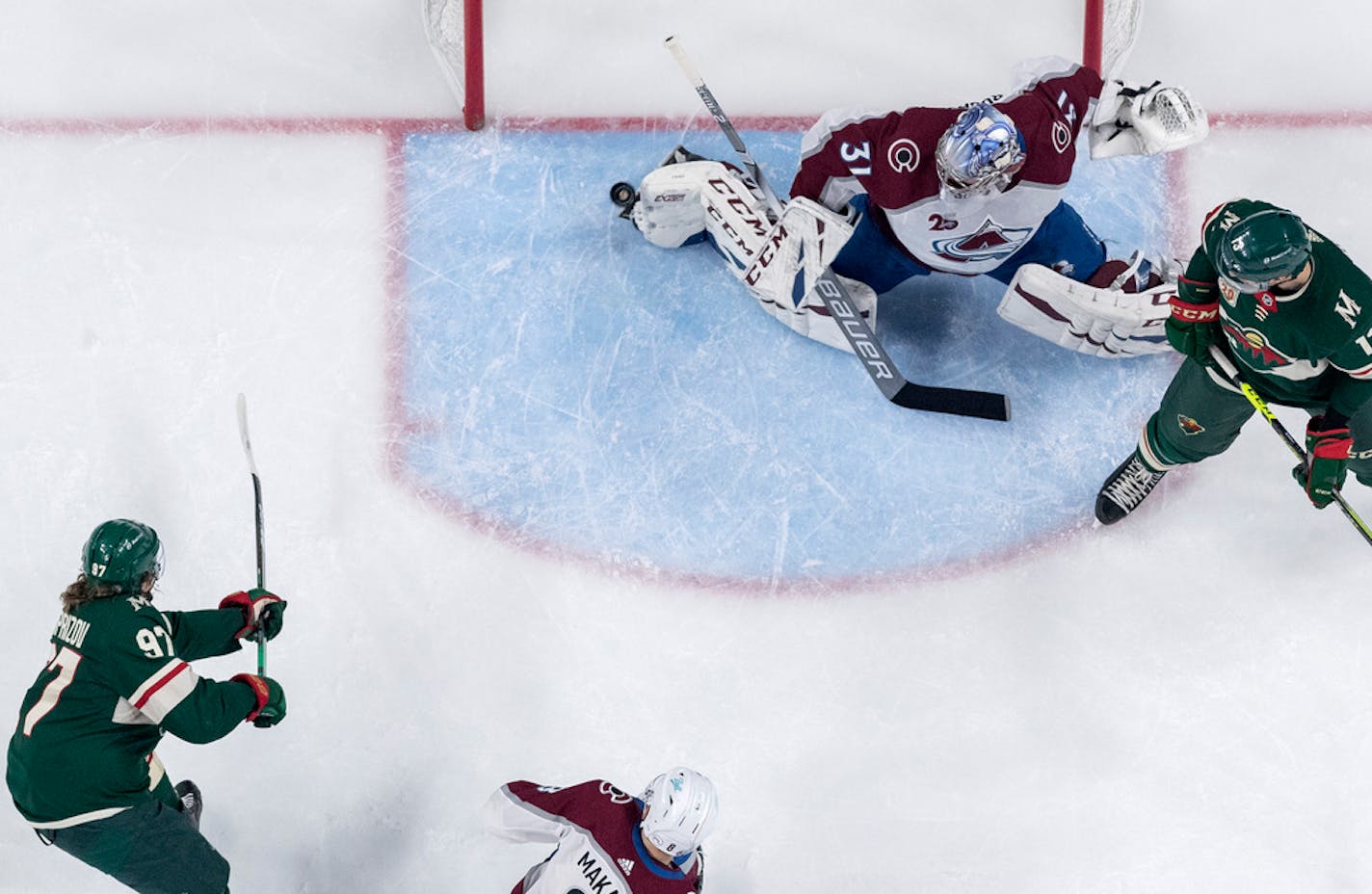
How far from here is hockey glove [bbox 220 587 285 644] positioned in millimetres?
3027

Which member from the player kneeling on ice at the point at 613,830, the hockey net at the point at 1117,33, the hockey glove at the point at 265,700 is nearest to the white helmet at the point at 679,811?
the player kneeling on ice at the point at 613,830

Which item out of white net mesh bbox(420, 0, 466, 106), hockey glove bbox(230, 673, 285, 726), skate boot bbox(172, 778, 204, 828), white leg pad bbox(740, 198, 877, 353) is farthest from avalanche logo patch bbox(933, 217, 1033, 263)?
skate boot bbox(172, 778, 204, 828)

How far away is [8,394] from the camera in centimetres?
368

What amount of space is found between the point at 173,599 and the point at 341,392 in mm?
685

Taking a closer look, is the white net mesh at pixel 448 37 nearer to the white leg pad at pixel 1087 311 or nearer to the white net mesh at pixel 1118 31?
the white leg pad at pixel 1087 311

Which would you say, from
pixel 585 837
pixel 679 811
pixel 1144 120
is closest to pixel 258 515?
pixel 585 837

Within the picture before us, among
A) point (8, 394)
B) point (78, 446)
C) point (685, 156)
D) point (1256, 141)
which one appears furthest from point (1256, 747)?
point (8, 394)

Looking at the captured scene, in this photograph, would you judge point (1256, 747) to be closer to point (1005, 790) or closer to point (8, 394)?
point (1005, 790)

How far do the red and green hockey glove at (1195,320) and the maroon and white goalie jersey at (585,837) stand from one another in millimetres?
1500

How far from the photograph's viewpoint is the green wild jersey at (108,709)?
269 centimetres

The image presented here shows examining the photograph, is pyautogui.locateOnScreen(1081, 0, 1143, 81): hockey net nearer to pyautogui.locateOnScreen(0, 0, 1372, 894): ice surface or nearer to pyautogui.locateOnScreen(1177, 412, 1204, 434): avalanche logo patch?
pyautogui.locateOnScreen(0, 0, 1372, 894): ice surface

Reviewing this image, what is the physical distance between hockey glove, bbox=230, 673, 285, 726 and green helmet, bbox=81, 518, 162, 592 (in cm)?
32

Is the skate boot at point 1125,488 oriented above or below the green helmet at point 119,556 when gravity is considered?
below

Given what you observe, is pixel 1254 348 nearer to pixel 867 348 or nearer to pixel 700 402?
pixel 867 348
